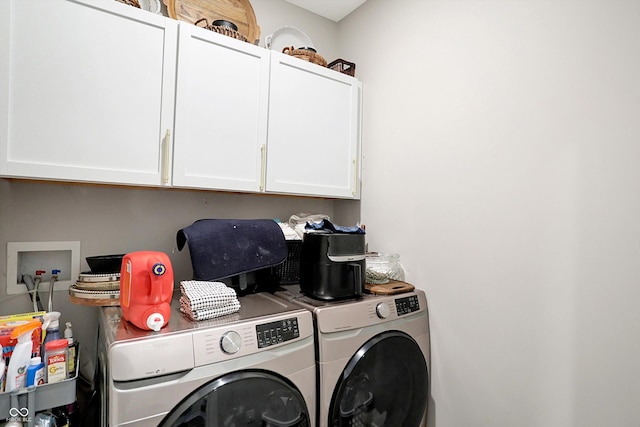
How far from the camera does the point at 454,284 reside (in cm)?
151

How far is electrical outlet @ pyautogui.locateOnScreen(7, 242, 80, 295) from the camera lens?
4.46 feet

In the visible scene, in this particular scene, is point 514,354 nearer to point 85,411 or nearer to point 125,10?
point 85,411

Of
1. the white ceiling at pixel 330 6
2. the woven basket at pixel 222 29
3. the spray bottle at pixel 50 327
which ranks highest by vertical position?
the white ceiling at pixel 330 6

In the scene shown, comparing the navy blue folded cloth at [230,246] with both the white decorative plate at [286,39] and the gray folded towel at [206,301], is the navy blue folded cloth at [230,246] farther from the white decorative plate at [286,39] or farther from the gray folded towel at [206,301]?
the white decorative plate at [286,39]

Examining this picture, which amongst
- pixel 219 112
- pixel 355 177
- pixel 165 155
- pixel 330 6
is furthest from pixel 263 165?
pixel 330 6

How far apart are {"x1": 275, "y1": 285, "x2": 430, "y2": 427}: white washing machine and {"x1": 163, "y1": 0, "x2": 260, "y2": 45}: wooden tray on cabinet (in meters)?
1.42

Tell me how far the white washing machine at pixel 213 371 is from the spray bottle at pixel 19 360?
190mm

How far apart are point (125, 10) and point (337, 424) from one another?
179 cm

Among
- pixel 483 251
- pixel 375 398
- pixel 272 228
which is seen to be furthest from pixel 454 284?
pixel 272 228

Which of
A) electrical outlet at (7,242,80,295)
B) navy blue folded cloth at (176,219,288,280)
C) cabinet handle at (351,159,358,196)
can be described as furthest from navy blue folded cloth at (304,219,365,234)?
electrical outlet at (7,242,80,295)

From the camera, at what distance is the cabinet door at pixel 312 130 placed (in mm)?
1671

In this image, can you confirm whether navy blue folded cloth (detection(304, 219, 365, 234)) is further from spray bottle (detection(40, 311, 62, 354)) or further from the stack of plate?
spray bottle (detection(40, 311, 62, 354))

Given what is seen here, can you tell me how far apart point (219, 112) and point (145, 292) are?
2.80ft

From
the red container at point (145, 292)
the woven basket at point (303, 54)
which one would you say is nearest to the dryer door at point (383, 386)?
the red container at point (145, 292)
